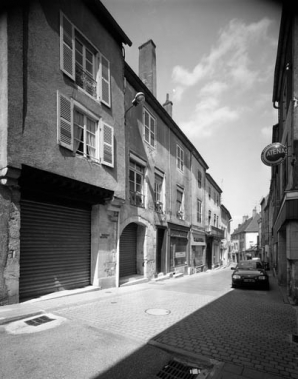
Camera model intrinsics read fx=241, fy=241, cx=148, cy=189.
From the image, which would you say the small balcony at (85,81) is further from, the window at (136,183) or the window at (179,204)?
the window at (179,204)

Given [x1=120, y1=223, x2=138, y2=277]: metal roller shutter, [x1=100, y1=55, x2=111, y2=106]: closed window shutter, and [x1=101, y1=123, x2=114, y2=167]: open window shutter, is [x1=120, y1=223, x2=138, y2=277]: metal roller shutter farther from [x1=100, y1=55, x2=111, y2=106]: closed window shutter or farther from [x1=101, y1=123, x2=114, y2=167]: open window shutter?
[x1=100, y1=55, x2=111, y2=106]: closed window shutter

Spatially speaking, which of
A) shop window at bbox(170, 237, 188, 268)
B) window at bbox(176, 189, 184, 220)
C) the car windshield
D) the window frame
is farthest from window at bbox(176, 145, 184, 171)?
the car windshield

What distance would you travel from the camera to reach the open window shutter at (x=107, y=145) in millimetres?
9992

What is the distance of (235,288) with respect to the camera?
474 inches

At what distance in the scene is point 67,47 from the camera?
8602 millimetres

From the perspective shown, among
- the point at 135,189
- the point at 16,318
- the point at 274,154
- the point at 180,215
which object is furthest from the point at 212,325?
the point at 180,215

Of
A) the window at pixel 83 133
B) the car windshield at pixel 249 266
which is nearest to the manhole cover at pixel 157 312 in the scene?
the window at pixel 83 133

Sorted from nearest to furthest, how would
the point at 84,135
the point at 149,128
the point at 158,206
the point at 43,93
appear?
the point at 43,93
the point at 84,135
the point at 149,128
the point at 158,206

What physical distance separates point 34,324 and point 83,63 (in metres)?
9.04

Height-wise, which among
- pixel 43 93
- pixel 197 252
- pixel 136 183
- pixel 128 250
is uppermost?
pixel 43 93

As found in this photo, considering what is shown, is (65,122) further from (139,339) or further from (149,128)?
(149,128)

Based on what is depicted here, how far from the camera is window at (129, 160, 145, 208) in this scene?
12.8 meters

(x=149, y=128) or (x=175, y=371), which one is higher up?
(x=149, y=128)

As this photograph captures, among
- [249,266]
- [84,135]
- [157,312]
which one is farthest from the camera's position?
[249,266]
